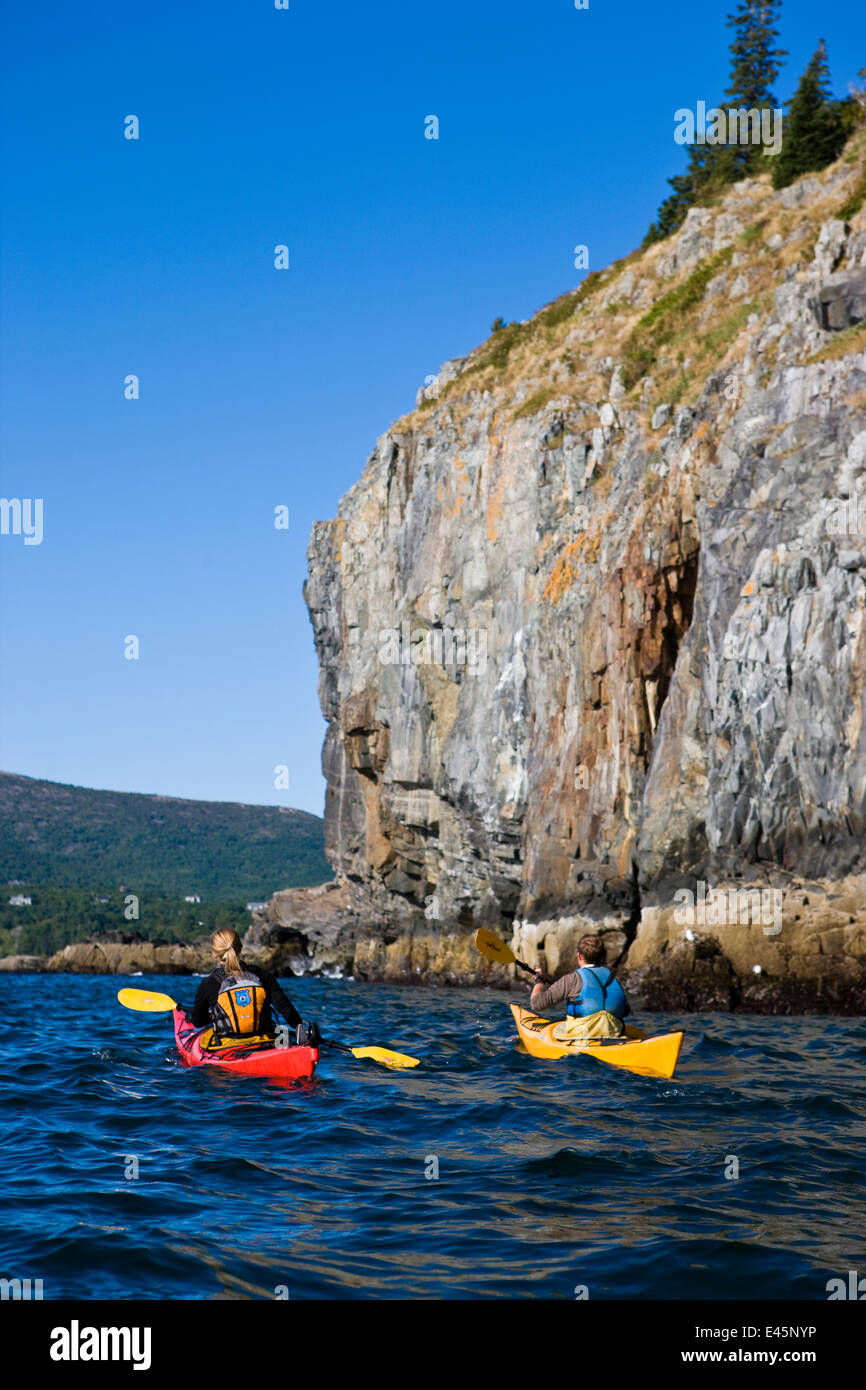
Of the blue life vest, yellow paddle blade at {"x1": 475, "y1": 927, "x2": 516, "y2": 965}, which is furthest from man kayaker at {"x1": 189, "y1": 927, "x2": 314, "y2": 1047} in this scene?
yellow paddle blade at {"x1": 475, "y1": 927, "x2": 516, "y2": 965}

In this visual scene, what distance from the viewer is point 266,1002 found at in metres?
12.6

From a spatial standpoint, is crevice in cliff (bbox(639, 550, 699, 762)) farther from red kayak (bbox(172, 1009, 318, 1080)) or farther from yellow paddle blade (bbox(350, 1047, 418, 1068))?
red kayak (bbox(172, 1009, 318, 1080))

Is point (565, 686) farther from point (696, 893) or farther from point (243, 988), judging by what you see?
point (243, 988)

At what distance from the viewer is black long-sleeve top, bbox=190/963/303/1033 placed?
12.5 m

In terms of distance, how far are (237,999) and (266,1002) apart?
0.33 metres

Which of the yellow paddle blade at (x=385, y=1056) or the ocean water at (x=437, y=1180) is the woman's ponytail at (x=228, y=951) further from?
the yellow paddle blade at (x=385, y=1056)

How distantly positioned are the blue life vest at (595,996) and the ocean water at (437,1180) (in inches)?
25.0

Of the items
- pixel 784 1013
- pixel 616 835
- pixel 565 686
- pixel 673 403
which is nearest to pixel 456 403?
pixel 673 403

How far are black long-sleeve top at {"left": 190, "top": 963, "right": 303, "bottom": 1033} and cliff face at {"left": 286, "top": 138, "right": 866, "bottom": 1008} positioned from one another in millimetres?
14434

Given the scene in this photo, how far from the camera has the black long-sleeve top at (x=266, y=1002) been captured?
40.9 ft

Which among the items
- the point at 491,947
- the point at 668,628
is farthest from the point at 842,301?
the point at 491,947

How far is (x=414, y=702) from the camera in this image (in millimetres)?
46375
